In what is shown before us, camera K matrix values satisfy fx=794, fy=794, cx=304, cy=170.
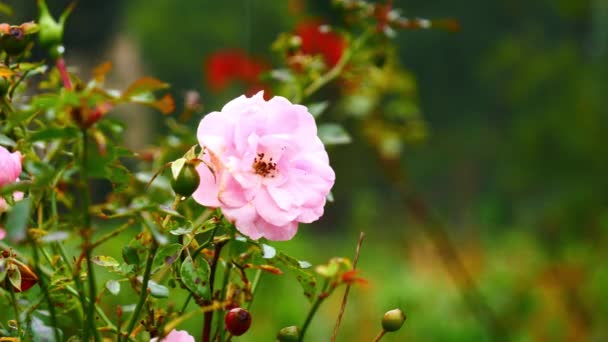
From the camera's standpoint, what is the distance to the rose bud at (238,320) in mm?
373

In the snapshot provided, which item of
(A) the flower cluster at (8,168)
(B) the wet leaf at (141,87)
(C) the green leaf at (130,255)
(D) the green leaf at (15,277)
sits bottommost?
(D) the green leaf at (15,277)

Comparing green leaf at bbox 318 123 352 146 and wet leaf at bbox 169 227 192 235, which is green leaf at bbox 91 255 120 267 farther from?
green leaf at bbox 318 123 352 146

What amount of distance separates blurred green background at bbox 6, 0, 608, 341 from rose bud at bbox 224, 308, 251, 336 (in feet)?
5.02

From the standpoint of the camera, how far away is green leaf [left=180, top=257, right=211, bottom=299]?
366 mm

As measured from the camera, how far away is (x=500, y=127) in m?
3.28

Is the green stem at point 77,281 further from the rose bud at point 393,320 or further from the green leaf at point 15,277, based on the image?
the rose bud at point 393,320

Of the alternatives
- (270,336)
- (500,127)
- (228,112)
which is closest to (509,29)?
(500,127)

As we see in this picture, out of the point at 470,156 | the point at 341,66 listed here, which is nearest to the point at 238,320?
the point at 341,66

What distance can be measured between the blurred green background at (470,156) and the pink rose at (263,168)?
153cm

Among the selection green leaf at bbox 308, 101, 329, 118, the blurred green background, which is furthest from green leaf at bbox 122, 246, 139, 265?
the blurred green background

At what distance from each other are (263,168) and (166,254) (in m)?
0.06

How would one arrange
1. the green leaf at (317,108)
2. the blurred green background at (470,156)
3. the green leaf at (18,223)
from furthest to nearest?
the blurred green background at (470,156) < the green leaf at (317,108) < the green leaf at (18,223)

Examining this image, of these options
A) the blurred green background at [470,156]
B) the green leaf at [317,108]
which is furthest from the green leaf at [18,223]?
the blurred green background at [470,156]

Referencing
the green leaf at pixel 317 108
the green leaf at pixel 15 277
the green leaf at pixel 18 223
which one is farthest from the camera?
the green leaf at pixel 317 108
